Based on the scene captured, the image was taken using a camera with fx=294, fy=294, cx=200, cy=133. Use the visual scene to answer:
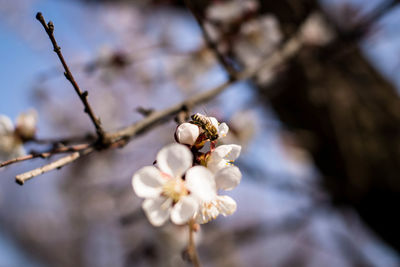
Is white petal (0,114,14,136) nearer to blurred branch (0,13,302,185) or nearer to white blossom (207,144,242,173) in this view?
Answer: blurred branch (0,13,302,185)

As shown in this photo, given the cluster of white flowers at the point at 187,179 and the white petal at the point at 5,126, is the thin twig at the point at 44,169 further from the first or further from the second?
the white petal at the point at 5,126

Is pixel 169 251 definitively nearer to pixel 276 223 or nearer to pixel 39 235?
pixel 276 223

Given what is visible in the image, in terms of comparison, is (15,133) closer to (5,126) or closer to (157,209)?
(5,126)

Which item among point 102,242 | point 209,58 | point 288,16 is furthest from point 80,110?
point 288,16

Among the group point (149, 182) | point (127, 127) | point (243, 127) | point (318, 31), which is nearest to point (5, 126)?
point (127, 127)

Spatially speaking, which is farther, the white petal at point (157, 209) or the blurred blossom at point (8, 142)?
the blurred blossom at point (8, 142)

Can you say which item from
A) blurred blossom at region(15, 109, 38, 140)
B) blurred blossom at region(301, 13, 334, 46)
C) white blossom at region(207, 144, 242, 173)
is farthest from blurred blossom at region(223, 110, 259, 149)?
white blossom at region(207, 144, 242, 173)

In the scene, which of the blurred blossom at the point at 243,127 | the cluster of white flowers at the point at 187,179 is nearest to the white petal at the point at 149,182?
the cluster of white flowers at the point at 187,179
